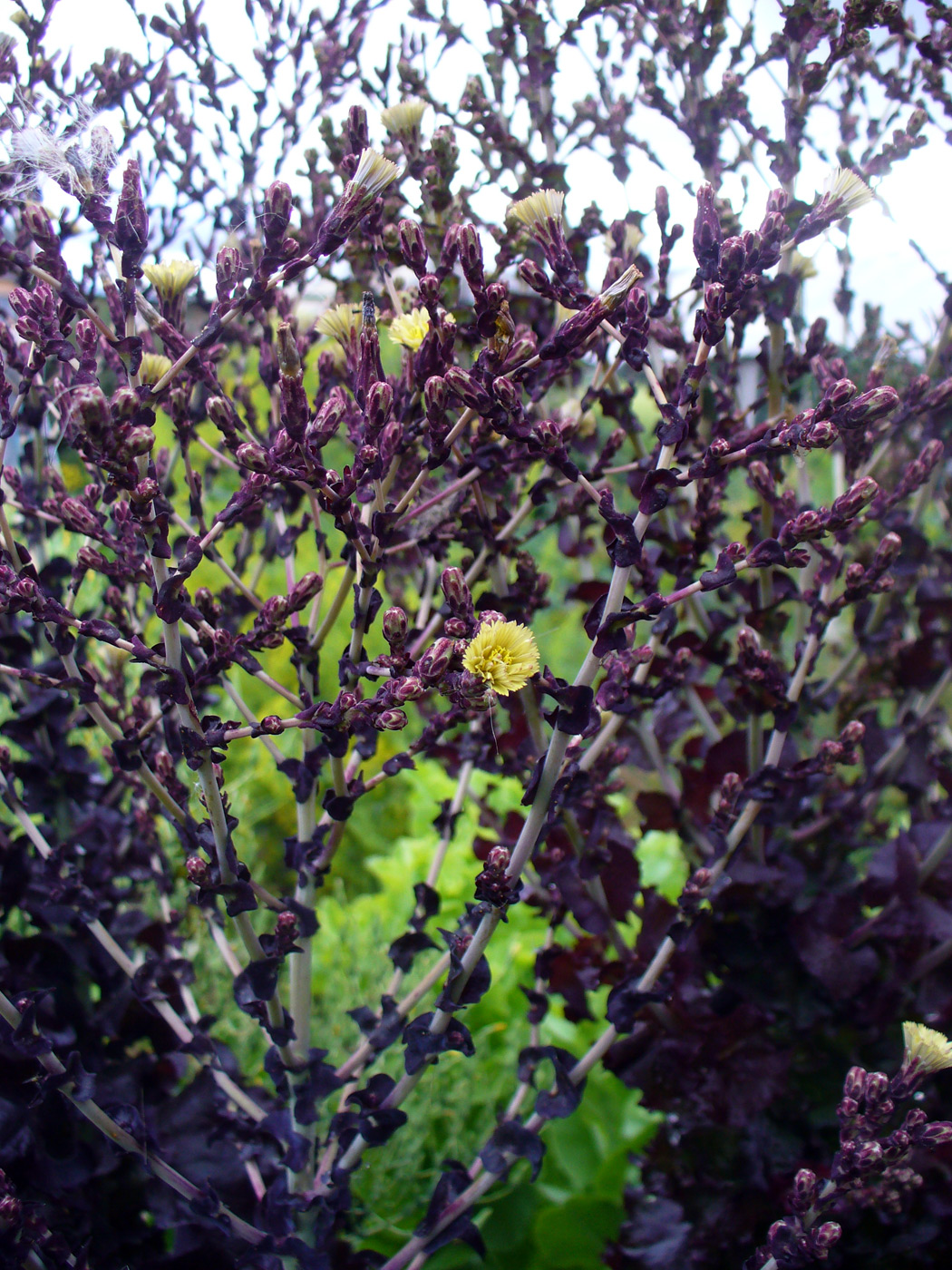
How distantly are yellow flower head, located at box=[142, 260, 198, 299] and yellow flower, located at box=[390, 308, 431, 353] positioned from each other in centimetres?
19

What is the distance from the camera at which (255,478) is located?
783 millimetres

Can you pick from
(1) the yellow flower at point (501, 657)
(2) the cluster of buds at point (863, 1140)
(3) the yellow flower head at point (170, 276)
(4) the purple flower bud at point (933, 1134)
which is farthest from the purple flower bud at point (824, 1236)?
(3) the yellow flower head at point (170, 276)

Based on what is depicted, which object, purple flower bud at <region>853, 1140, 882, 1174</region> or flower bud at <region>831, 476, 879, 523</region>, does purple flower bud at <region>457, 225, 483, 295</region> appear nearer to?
flower bud at <region>831, 476, 879, 523</region>

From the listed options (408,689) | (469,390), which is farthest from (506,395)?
(408,689)

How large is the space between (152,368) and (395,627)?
353 millimetres

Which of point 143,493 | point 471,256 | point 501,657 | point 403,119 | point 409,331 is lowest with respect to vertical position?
point 501,657

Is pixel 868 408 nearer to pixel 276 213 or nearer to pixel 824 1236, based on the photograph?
pixel 276 213

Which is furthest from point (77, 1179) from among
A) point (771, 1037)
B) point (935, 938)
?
point (935, 938)

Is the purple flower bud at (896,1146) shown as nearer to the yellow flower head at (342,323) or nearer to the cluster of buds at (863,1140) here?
the cluster of buds at (863,1140)

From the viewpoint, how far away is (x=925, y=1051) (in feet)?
2.75

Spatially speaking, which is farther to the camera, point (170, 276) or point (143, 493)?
point (170, 276)

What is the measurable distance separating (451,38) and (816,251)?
2.18 ft

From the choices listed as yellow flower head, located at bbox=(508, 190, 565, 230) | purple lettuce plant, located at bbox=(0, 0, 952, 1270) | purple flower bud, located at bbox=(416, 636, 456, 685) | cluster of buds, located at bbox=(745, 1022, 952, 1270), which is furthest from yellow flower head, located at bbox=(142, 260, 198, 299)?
cluster of buds, located at bbox=(745, 1022, 952, 1270)

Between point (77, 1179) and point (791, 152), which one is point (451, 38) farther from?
point (77, 1179)
